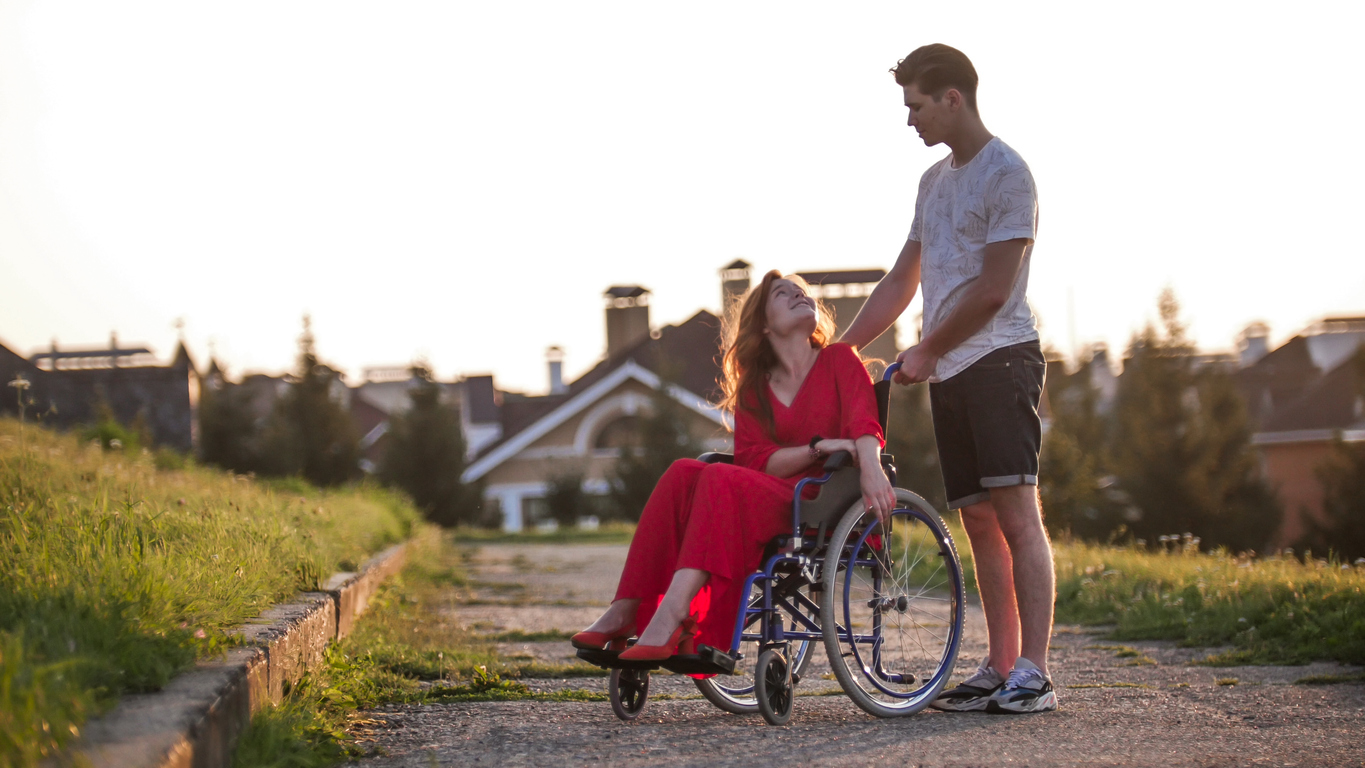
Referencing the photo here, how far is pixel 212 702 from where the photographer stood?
2221 mm

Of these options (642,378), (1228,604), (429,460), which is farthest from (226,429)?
(1228,604)

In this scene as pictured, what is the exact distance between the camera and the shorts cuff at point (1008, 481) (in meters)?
3.45

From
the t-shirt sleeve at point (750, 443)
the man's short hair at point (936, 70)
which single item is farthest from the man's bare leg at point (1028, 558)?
the man's short hair at point (936, 70)

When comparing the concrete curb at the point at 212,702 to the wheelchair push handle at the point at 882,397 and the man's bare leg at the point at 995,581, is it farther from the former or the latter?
the man's bare leg at the point at 995,581

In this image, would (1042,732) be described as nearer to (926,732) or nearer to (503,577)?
(926,732)

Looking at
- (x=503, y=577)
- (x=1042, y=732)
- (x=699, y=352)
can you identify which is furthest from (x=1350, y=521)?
(x=1042, y=732)

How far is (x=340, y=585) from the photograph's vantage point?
446 cm

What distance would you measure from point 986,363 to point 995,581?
2.24ft

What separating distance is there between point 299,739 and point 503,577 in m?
6.58

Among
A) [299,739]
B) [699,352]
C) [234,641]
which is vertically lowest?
[299,739]

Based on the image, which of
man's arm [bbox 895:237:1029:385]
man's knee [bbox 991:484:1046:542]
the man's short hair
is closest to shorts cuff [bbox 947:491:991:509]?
man's knee [bbox 991:484:1046:542]

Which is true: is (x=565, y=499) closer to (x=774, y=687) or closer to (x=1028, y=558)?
(x=1028, y=558)

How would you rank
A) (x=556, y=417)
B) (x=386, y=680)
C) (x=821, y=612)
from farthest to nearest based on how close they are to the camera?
(x=556, y=417), (x=386, y=680), (x=821, y=612)

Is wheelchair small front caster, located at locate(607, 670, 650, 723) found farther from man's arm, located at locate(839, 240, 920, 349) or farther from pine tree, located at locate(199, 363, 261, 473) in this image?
pine tree, located at locate(199, 363, 261, 473)
